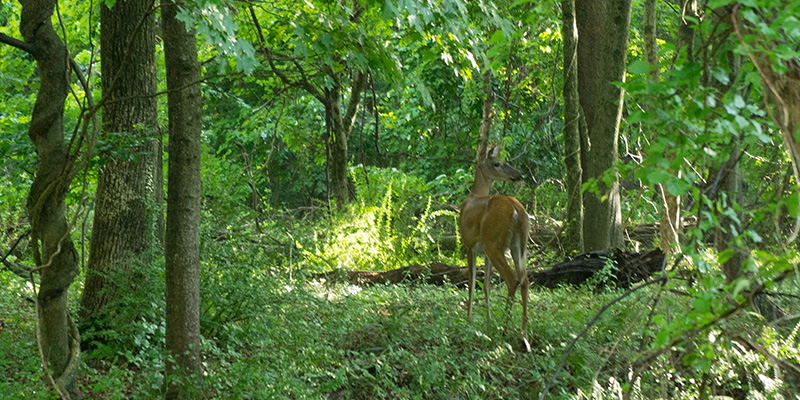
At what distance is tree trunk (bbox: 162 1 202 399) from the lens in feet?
13.5

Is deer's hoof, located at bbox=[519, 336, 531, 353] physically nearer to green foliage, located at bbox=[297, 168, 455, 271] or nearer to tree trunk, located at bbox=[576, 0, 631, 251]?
green foliage, located at bbox=[297, 168, 455, 271]

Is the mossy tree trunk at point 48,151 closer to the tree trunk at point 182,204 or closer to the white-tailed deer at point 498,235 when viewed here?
the tree trunk at point 182,204

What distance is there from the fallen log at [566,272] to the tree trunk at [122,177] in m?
2.19

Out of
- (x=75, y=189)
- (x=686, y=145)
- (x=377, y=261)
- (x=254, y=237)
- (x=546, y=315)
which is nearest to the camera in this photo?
(x=686, y=145)

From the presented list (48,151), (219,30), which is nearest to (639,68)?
(219,30)

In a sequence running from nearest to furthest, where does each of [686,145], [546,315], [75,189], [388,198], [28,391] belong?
[686,145], [28,391], [546,315], [75,189], [388,198]

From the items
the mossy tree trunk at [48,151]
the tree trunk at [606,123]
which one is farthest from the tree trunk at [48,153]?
the tree trunk at [606,123]

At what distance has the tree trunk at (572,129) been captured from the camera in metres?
8.78

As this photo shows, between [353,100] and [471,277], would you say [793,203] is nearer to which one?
[471,277]

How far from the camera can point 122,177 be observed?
611 cm

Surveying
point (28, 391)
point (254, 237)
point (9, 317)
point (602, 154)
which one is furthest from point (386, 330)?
point (602, 154)

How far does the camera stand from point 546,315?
6.11 m

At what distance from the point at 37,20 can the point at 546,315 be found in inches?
187

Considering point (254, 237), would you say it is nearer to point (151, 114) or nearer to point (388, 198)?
point (151, 114)
